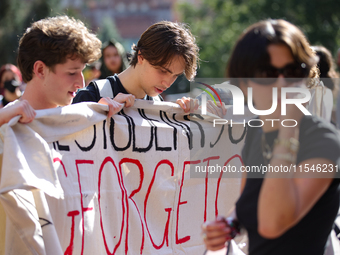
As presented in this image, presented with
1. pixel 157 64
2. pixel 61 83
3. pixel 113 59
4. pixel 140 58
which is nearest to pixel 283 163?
pixel 61 83

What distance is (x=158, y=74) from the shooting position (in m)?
2.53

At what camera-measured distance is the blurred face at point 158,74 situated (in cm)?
252

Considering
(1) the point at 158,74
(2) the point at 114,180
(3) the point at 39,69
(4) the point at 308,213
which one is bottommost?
(2) the point at 114,180

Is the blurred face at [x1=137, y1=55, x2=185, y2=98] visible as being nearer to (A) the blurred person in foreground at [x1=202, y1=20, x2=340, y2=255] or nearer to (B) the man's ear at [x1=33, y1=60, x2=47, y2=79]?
(B) the man's ear at [x1=33, y1=60, x2=47, y2=79]

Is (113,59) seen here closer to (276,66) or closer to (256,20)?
(276,66)

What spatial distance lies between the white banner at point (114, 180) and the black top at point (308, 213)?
85cm

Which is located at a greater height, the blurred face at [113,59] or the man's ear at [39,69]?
the man's ear at [39,69]

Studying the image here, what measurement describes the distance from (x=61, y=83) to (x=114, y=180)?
0.60 metres

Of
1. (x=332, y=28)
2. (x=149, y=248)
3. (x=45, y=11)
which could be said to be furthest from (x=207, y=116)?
(x=45, y=11)

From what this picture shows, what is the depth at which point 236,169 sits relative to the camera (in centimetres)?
275

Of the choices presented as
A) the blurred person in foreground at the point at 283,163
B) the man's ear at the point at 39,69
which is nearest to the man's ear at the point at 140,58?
the man's ear at the point at 39,69

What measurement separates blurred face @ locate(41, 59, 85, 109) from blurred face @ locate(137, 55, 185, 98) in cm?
51

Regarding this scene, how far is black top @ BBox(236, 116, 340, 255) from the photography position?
1259 mm

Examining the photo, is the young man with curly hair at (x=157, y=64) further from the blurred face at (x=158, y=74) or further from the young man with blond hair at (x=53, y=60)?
the young man with blond hair at (x=53, y=60)
